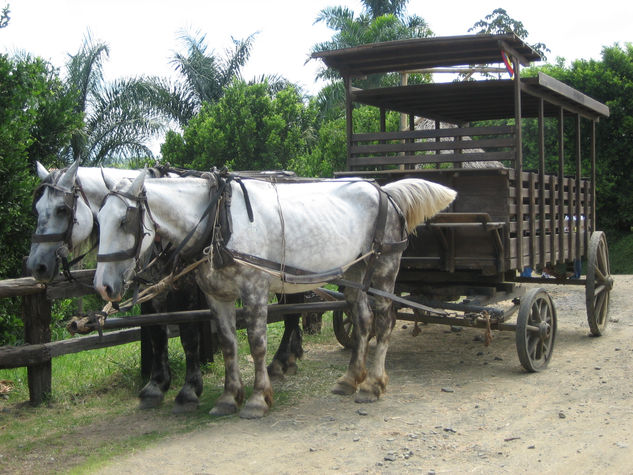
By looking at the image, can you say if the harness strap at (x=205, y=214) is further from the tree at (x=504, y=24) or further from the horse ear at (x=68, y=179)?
the tree at (x=504, y=24)

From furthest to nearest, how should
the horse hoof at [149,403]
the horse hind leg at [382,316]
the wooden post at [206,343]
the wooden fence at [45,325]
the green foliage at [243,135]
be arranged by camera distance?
the green foliage at [243,135] → the wooden post at [206,343] → the horse hind leg at [382,316] → the horse hoof at [149,403] → the wooden fence at [45,325]

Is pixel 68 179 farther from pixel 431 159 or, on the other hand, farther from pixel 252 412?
pixel 431 159

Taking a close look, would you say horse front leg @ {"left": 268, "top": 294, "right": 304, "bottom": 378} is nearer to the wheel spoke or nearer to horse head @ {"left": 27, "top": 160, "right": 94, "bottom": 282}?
Answer: horse head @ {"left": 27, "top": 160, "right": 94, "bottom": 282}

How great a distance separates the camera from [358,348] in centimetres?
568

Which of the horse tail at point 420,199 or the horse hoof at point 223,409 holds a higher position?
the horse tail at point 420,199

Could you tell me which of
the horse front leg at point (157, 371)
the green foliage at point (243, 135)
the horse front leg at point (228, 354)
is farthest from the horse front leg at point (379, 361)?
the green foliage at point (243, 135)

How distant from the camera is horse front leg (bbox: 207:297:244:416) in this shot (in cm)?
492

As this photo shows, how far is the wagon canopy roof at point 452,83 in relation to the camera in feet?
20.8

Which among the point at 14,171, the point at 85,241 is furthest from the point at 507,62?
the point at 14,171

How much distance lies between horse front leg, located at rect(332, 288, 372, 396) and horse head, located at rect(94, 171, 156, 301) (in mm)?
2100

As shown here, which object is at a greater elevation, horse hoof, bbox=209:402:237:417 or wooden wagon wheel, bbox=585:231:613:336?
wooden wagon wheel, bbox=585:231:613:336

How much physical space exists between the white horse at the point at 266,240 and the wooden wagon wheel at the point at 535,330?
4.17ft

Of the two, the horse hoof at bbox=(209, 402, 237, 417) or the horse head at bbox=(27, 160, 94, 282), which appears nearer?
the horse head at bbox=(27, 160, 94, 282)

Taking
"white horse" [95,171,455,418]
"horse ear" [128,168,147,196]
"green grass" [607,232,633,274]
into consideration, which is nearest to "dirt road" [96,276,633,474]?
"white horse" [95,171,455,418]
